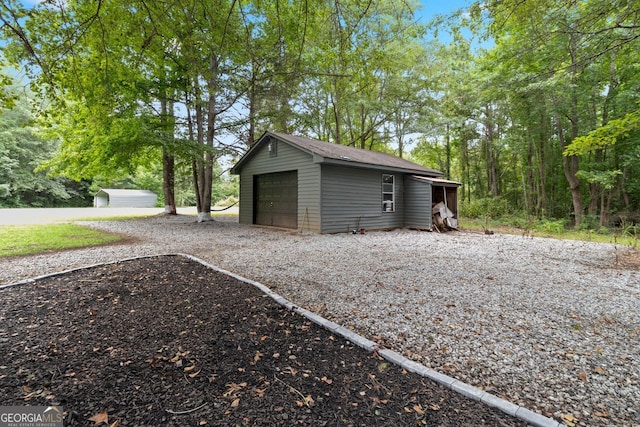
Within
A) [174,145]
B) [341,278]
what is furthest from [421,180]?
[174,145]

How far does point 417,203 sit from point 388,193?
121cm

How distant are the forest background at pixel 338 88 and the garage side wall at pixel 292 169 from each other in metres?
1.69

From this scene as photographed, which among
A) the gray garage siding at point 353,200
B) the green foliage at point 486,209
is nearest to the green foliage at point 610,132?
the gray garage siding at point 353,200

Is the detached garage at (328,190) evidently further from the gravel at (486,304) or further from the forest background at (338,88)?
the gravel at (486,304)

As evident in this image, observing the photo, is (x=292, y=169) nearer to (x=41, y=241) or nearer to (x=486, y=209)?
(x=41, y=241)

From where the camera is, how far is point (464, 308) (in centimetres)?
320

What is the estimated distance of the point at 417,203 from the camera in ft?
37.0

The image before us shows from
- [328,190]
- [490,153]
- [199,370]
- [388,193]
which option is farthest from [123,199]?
[199,370]

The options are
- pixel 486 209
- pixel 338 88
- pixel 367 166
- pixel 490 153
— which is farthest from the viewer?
pixel 490 153

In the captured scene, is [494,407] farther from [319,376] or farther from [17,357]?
[17,357]

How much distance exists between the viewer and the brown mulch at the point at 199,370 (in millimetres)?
1597

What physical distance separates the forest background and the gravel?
269 cm

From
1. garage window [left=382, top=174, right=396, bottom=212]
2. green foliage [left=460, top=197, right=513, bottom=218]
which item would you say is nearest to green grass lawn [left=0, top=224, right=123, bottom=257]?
garage window [left=382, top=174, right=396, bottom=212]

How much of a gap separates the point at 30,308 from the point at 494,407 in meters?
4.17
